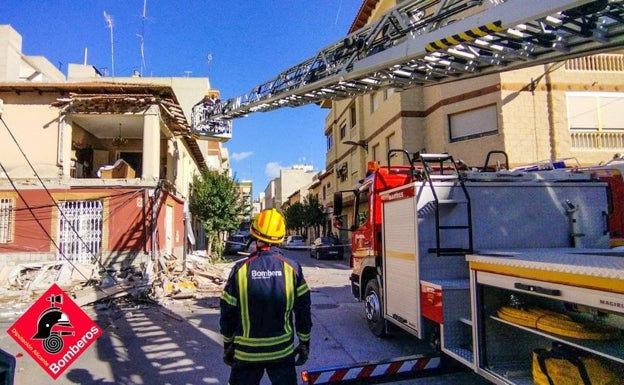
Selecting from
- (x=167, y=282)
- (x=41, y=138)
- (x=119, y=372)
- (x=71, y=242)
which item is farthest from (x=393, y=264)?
(x=41, y=138)

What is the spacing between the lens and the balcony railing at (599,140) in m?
14.2

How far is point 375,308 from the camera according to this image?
21.0 ft

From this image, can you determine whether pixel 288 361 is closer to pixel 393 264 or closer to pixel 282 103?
pixel 393 264

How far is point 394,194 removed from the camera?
5367mm

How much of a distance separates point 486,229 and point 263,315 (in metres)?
3.06

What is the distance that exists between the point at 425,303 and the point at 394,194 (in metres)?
1.48

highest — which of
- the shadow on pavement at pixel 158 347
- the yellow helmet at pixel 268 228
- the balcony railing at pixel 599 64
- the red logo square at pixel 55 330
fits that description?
the balcony railing at pixel 599 64

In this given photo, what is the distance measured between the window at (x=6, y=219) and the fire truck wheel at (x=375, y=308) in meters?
12.9

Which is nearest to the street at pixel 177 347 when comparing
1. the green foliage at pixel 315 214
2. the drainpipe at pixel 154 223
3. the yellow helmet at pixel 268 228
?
the yellow helmet at pixel 268 228

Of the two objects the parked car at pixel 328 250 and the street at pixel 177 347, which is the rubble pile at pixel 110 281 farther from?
the parked car at pixel 328 250

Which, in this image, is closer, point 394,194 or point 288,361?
point 288,361

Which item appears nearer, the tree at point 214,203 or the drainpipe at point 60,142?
the drainpipe at point 60,142

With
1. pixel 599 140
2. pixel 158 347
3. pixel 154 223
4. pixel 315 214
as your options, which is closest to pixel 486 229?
pixel 158 347

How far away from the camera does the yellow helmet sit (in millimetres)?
3152
